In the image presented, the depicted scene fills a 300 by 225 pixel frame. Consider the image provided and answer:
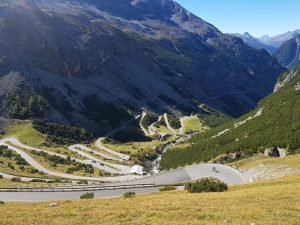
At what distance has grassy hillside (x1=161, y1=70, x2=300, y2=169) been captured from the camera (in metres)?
114

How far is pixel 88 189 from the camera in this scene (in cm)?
7575

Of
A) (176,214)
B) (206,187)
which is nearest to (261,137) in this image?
(206,187)

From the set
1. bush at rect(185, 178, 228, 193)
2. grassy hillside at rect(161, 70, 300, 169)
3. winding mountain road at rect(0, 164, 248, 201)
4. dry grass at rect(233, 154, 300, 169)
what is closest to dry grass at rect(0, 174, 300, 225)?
bush at rect(185, 178, 228, 193)

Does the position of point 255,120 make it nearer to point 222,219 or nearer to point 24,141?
point 24,141

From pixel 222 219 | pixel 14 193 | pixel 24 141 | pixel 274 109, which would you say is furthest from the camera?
pixel 24 141

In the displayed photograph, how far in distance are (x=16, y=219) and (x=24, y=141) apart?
14738 centimetres

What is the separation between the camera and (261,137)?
396ft

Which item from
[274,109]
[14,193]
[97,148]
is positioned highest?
[274,109]

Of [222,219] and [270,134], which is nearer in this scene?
[222,219]

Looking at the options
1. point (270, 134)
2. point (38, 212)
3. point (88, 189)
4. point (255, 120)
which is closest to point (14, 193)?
point (88, 189)

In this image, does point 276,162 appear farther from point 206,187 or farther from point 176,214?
point 176,214

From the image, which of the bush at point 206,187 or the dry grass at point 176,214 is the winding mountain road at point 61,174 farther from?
the dry grass at point 176,214

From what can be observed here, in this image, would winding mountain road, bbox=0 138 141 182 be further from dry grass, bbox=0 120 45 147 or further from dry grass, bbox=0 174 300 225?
dry grass, bbox=0 174 300 225

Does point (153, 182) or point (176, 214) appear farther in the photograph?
point (153, 182)
